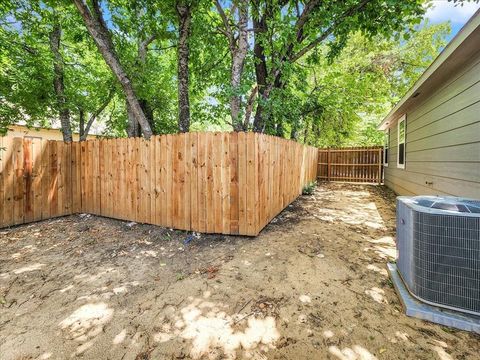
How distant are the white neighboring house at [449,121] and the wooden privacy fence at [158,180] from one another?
2.85 metres

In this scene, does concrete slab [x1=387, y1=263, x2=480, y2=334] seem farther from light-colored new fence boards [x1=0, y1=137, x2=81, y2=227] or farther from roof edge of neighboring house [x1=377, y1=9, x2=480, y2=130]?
light-colored new fence boards [x1=0, y1=137, x2=81, y2=227]

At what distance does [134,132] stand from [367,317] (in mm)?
6678

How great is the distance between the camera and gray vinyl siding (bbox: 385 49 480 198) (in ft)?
10.2

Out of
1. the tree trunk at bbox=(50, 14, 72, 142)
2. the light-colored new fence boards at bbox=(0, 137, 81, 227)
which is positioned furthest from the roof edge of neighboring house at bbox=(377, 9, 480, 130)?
the tree trunk at bbox=(50, 14, 72, 142)

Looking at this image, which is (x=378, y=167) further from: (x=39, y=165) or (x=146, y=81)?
(x=39, y=165)

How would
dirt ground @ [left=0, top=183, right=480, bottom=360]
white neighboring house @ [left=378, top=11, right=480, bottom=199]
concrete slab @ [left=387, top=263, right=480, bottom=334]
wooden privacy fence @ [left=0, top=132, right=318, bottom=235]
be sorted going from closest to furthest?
dirt ground @ [left=0, top=183, right=480, bottom=360], concrete slab @ [left=387, top=263, right=480, bottom=334], white neighboring house @ [left=378, top=11, right=480, bottom=199], wooden privacy fence @ [left=0, top=132, right=318, bottom=235]

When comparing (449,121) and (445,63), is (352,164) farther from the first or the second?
A: (445,63)

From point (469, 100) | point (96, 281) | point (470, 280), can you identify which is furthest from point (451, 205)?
point (96, 281)

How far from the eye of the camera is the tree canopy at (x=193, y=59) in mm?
4629

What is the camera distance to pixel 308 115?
1048 cm

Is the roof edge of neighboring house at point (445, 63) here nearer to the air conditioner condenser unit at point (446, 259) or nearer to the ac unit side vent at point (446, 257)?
the air conditioner condenser unit at point (446, 259)

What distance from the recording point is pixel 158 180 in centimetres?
438

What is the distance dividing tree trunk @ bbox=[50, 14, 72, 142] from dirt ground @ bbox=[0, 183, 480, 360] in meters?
4.32

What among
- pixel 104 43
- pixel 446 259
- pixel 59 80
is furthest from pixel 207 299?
pixel 59 80
